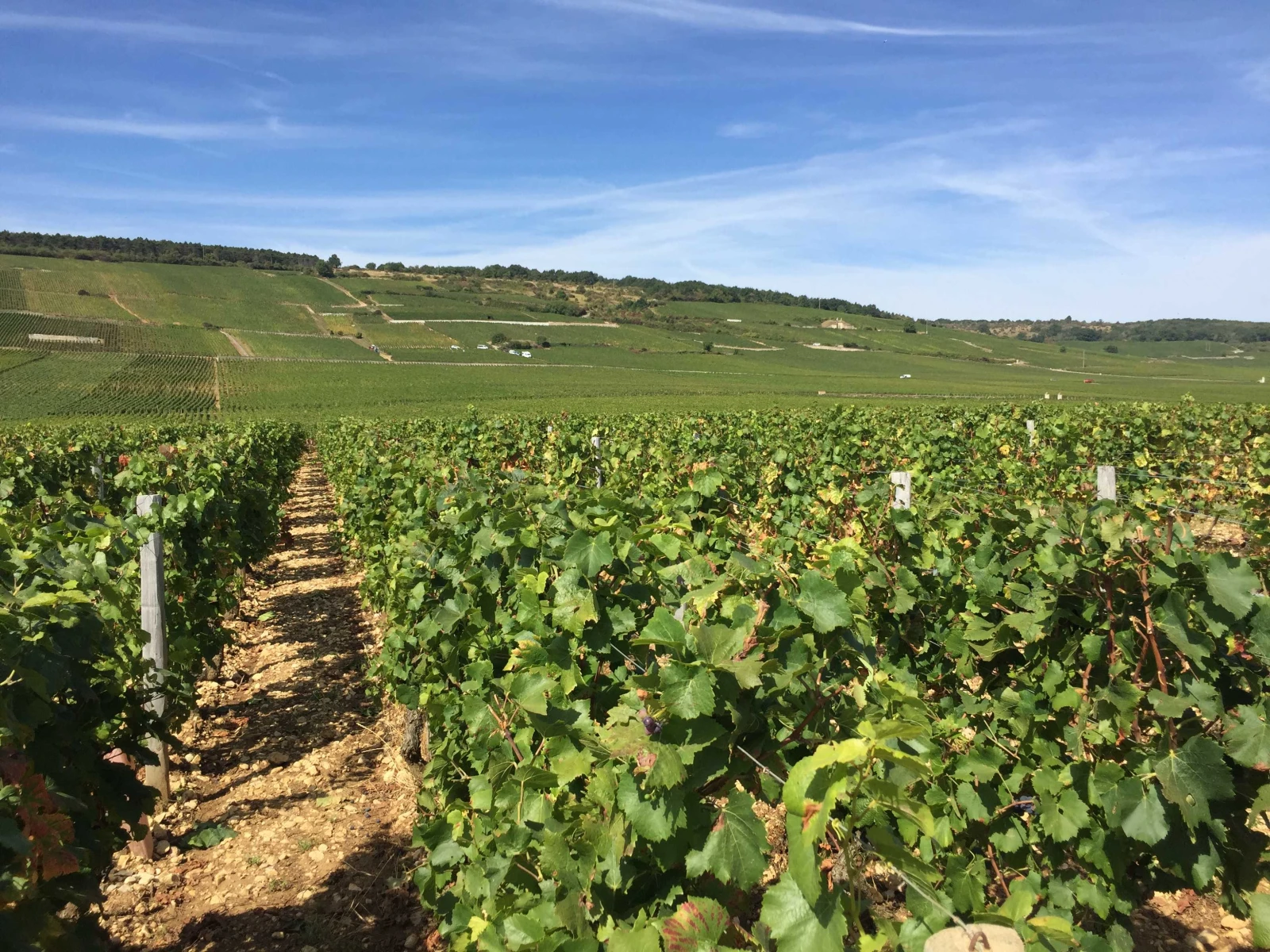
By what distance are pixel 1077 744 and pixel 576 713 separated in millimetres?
1702

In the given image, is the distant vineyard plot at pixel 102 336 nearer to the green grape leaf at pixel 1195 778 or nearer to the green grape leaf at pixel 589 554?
the green grape leaf at pixel 589 554

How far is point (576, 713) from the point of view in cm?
231

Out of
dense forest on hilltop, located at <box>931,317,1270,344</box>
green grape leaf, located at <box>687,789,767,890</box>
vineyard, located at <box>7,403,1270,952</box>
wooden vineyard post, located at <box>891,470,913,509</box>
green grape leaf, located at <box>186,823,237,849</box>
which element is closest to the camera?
green grape leaf, located at <box>687,789,767,890</box>

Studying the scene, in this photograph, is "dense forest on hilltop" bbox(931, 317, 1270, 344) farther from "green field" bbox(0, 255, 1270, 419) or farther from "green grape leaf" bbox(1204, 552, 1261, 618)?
"green grape leaf" bbox(1204, 552, 1261, 618)

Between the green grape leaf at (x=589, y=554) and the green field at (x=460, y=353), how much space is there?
41.6 metres

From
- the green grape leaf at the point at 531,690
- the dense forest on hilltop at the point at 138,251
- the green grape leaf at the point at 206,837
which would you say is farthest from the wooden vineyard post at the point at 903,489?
the dense forest on hilltop at the point at 138,251

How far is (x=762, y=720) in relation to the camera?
174 centimetres

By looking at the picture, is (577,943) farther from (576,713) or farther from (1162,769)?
(1162,769)

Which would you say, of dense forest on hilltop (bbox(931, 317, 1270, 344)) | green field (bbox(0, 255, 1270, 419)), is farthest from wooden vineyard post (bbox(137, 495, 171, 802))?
dense forest on hilltop (bbox(931, 317, 1270, 344))

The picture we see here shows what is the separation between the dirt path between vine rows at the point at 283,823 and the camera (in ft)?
11.5

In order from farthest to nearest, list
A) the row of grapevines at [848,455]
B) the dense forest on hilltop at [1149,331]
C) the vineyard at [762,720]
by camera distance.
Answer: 1. the dense forest on hilltop at [1149,331]
2. the row of grapevines at [848,455]
3. the vineyard at [762,720]

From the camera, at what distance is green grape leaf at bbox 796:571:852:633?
1.65 metres

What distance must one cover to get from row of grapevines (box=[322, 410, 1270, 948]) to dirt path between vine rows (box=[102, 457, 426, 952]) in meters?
0.74

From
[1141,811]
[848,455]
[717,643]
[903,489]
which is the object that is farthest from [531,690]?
[848,455]
